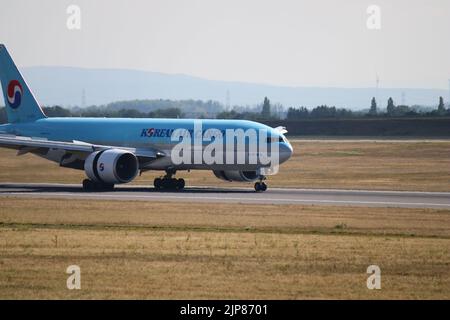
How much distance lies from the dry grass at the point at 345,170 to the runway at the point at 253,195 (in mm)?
4646

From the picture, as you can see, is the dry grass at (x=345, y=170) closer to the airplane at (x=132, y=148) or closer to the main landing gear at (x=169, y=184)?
the airplane at (x=132, y=148)

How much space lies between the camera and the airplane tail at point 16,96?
197ft

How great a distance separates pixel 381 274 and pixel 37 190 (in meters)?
29.9

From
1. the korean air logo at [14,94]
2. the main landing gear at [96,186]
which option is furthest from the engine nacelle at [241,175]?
the korean air logo at [14,94]

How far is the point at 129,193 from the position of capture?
5044cm

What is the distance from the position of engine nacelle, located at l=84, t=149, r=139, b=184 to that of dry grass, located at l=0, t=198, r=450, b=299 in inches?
369

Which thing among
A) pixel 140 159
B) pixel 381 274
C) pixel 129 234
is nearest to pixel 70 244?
pixel 129 234

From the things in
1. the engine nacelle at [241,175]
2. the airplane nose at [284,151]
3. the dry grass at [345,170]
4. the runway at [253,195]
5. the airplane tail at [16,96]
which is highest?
the airplane tail at [16,96]

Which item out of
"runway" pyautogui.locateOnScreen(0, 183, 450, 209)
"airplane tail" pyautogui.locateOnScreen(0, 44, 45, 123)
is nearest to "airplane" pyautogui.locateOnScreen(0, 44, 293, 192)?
"runway" pyautogui.locateOnScreen(0, 183, 450, 209)

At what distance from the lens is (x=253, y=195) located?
49938 millimetres

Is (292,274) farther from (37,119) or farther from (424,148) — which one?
(424,148)

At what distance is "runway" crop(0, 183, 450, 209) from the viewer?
45875 mm

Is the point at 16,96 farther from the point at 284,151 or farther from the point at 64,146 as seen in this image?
the point at 284,151

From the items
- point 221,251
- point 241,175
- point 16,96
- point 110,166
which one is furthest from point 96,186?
point 221,251
